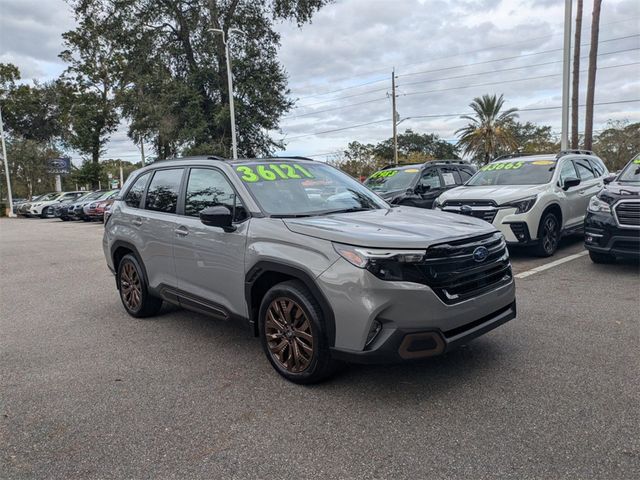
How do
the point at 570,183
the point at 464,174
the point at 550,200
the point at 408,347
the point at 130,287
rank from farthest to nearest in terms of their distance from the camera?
the point at 464,174
the point at 570,183
the point at 550,200
the point at 130,287
the point at 408,347

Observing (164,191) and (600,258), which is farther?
(600,258)

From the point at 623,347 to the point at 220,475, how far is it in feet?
11.4

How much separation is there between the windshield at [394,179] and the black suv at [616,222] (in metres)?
4.63

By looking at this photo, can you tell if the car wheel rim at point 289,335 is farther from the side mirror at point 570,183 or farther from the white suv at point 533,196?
the side mirror at point 570,183

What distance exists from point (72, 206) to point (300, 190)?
1055 inches

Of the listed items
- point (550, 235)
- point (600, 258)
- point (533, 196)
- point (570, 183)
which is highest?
point (570, 183)

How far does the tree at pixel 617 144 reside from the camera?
42.5 m

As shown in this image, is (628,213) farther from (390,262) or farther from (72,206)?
(72,206)

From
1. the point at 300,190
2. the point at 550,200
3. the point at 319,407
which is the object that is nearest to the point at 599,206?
the point at 550,200

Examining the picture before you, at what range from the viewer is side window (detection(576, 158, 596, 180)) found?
985cm

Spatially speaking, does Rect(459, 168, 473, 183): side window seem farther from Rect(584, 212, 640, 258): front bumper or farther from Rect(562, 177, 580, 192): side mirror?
Rect(584, 212, 640, 258): front bumper

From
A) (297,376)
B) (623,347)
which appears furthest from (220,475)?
(623,347)

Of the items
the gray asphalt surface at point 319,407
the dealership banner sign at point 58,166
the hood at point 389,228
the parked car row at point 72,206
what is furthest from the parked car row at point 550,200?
the dealership banner sign at point 58,166

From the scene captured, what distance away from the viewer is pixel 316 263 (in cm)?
345
